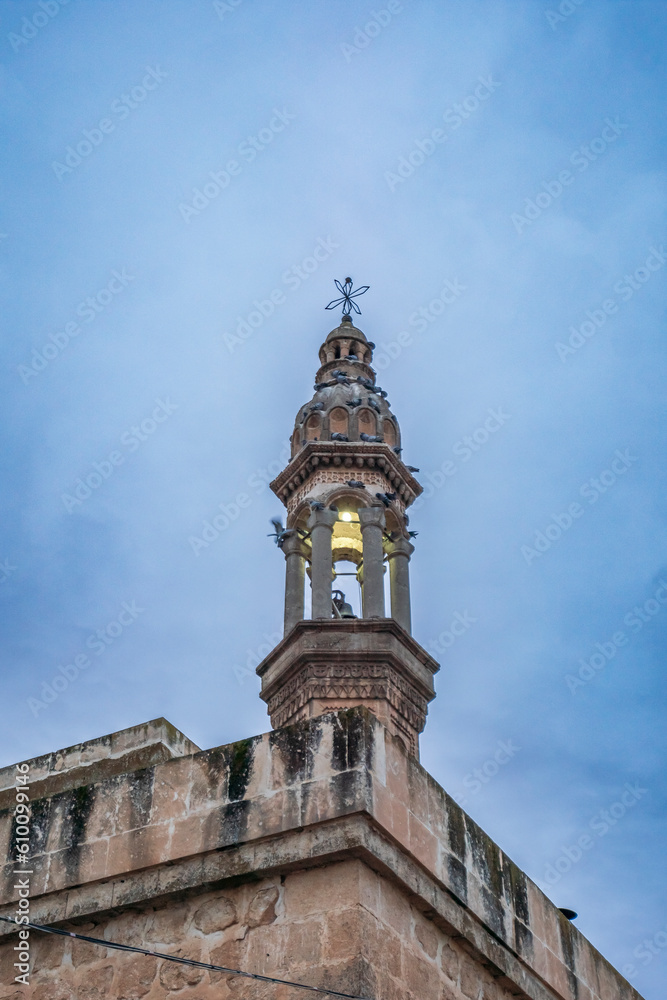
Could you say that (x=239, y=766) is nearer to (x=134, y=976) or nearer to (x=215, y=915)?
(x=215, y=915)

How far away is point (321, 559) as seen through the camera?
903 inches

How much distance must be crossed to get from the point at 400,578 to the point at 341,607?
164 centimetres

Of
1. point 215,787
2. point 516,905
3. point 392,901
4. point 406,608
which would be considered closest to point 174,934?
point 215,787

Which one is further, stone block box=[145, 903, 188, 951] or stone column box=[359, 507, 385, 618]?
stone column box=[359, 507, 385, 618]

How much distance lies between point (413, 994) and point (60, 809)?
2059mm

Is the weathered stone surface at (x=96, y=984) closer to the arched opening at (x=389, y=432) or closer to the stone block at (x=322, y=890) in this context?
the stone block at (x=322, y=890)

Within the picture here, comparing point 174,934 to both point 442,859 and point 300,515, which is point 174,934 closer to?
point 442,859

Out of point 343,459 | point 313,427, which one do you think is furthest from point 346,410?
point 343,459

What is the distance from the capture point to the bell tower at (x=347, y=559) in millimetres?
21172

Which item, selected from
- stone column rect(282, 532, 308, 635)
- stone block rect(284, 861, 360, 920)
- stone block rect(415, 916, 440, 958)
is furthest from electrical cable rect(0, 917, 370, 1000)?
stone column rect(282, 532, 308, 635)

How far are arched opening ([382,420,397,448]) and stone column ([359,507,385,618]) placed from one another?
7.48 ft

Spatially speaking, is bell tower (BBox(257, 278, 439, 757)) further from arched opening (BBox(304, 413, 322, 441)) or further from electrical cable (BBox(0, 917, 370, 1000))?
electrical cable (BBox(0, 917, 370, 1000))

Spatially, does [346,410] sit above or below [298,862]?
above

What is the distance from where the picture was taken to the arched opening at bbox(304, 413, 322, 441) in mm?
25219
